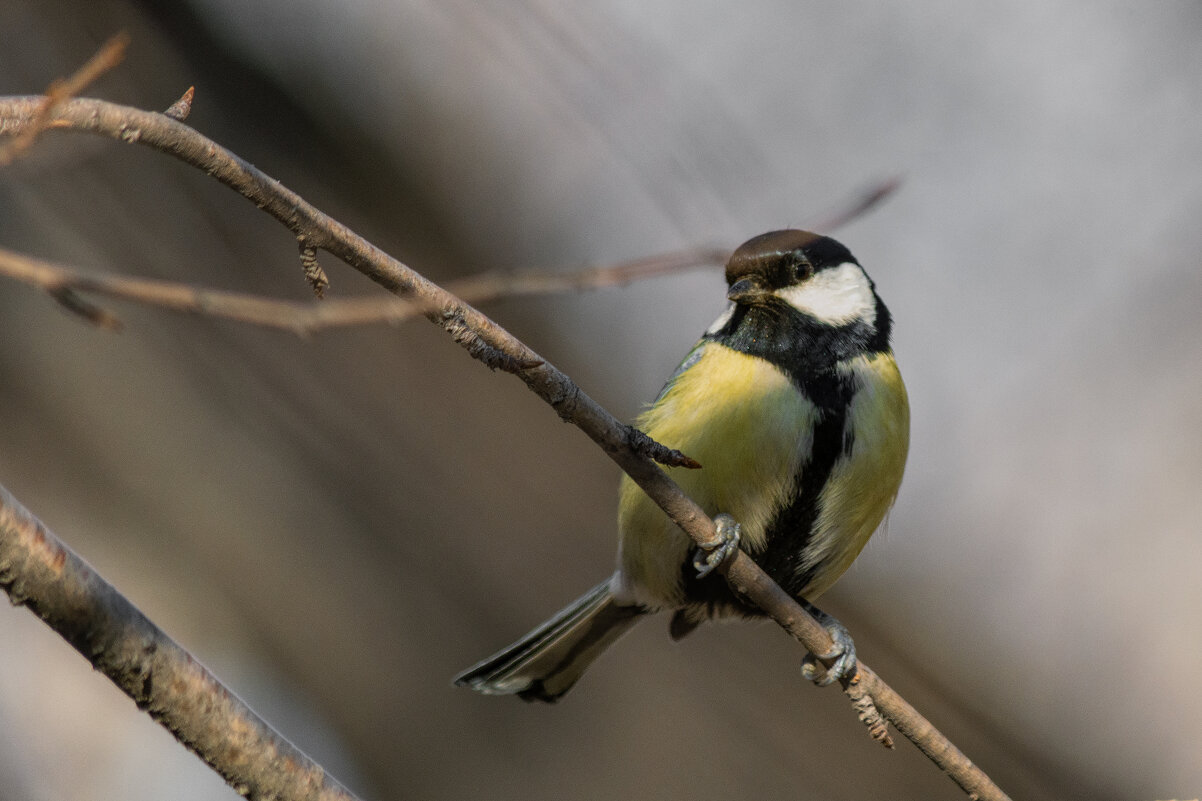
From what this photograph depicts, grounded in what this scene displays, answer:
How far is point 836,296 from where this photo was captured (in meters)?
2.65

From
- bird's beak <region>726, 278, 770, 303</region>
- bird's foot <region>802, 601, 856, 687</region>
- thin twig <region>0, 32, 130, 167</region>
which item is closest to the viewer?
thin twig <region>0, 32, 130, 167</region>

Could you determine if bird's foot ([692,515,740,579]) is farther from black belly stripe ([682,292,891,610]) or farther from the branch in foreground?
the branch in foreground

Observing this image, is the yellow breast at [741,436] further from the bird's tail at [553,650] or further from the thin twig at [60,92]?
the thin twig at [60,92]

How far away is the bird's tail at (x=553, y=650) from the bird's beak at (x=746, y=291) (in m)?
0.92

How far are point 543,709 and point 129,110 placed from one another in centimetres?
274

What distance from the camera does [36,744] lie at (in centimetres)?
350

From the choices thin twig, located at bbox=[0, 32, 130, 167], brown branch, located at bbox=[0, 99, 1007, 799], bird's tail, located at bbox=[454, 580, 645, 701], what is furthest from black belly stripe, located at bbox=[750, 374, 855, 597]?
thin twig, located at bbox=[0, 32, 130, 167]

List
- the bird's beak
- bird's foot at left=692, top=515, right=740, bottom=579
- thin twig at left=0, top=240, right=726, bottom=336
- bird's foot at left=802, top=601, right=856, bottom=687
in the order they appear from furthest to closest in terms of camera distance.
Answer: the bird's beak
bird's foot at left=802, top=601, right=856, bottom=687
bird's foot at left=692, top=515, right=740, bottom=579
thin twig at left=0, top=240, right=726, bottom=336

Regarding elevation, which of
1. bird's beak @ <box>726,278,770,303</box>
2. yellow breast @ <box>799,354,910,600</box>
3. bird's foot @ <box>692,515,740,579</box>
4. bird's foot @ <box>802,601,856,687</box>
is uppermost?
bird's beak @ <box>726,278,770,303</box>

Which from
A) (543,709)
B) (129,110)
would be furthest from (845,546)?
(129,110)

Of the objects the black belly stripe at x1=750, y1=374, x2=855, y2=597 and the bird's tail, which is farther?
the bird's tail

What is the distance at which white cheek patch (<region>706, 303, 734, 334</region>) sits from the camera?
2.64m

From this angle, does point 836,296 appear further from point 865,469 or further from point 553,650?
point 553,650

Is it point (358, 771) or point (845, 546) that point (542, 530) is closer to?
point (358, 771)
